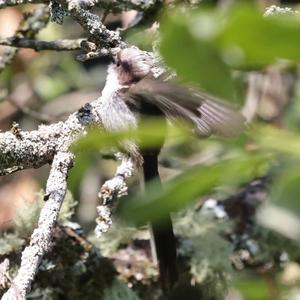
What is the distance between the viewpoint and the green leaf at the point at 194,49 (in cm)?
52

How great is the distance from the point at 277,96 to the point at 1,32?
5.16 feet

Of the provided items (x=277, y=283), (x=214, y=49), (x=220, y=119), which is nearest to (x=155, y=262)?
(x=220, y=119)

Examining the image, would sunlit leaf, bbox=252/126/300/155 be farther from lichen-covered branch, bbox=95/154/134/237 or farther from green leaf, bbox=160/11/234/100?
lichen-covered branch, bbox=95/154/134/237

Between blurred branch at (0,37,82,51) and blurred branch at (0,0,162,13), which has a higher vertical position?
blurred branch at (0,0,162,13)

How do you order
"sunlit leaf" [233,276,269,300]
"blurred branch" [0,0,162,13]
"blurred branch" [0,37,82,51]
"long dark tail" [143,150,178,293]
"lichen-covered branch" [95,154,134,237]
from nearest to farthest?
"sunlit leaf" [233,276,269,300] < "lichen-covered branch" [95,154,134,237] < "blurred branch" [0,0,162,13] < "long dark tail" [143,150,178,293] < "blurred branch" [0,37,82,51]

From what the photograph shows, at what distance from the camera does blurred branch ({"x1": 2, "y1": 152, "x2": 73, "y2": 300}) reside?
55.9 inches

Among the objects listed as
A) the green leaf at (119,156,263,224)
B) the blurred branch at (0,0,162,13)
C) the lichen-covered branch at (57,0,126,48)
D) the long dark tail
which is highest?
the green leaf at (119,156,263,224)

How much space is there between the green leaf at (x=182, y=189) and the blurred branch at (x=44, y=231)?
0.84 m

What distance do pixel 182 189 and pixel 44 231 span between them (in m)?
1.01

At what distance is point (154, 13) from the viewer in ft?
8.68

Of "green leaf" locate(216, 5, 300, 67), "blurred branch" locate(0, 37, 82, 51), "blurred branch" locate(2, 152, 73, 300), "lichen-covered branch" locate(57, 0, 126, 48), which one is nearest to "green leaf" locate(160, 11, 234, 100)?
"green leaf" locate(216, 5, 300, 67)

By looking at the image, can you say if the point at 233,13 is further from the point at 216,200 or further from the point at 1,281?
the point at 216,200

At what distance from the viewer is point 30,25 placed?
2.90 metres

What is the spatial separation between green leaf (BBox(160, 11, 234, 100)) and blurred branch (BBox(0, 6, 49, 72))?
240 centimetres
